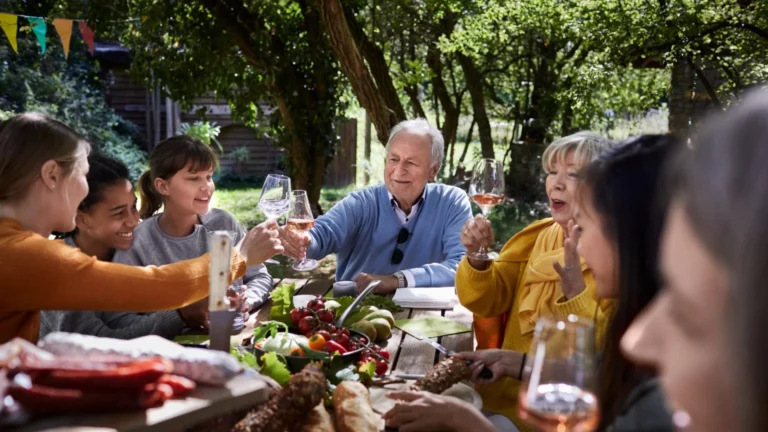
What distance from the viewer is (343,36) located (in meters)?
6.61

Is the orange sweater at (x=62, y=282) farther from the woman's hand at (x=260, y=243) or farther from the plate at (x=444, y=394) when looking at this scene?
the plate at (x=444, y=394)

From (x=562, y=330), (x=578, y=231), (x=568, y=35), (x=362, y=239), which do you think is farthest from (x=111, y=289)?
(x=568, y=35)

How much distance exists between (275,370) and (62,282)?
2.18 ft

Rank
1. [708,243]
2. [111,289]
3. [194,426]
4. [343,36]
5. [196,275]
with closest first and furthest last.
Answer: [708,243] → [194,426] → [111,289] → [196,275] → [343,36]

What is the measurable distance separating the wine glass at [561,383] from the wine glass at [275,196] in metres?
1.87

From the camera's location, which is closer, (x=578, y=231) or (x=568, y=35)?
(x=578, y=231)

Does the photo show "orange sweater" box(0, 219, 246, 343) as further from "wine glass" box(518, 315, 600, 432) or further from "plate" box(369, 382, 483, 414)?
"wine glass" box(518, 315, 600, 432)

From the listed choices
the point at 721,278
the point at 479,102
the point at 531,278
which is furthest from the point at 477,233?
the point at 479,102

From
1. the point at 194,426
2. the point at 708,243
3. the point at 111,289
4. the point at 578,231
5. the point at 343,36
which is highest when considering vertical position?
the point at 343,36

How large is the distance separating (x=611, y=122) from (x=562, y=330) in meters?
11.9

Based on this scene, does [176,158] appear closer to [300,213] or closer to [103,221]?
[103,221]

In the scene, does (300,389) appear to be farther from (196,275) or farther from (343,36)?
(343,36)

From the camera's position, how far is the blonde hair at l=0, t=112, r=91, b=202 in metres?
2.21

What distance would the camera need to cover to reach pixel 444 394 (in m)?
2.15
